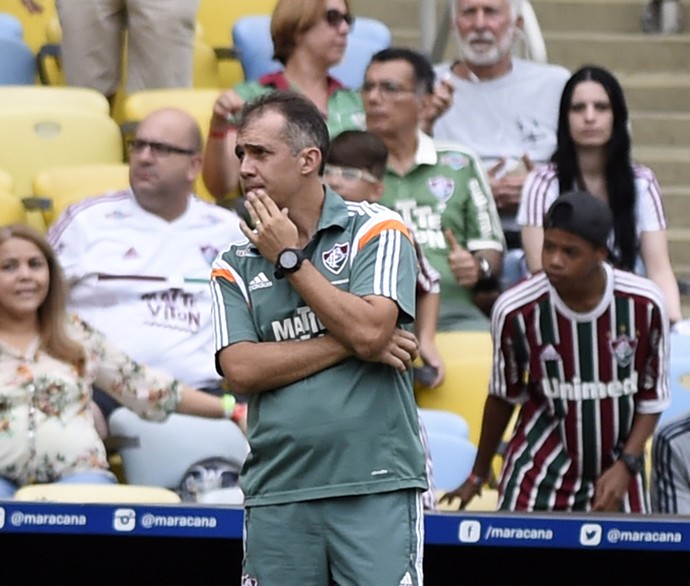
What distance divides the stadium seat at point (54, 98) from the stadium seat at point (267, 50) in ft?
3.00

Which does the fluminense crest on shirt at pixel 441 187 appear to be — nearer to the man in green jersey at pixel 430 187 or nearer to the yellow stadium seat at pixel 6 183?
the man in green jersey at pixel 430 187

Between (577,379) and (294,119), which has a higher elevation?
(294,119)

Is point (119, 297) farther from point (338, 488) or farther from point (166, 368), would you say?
point (338, 488)

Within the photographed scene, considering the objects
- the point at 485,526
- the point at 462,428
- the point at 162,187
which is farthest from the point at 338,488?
the point at 162,187

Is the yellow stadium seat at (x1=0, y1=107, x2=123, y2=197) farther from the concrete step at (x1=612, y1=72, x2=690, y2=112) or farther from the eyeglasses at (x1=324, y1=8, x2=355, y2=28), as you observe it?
the concrete step at (x1=612, y1=72, x2=690, y2=112)

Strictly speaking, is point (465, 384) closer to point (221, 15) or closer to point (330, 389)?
point (330, 389)

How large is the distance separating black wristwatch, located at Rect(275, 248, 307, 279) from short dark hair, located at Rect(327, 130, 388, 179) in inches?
79.0

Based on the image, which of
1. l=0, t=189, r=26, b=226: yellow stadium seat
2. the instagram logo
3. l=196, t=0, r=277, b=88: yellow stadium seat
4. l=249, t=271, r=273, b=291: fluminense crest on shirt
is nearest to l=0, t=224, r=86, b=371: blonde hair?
the instagram logo

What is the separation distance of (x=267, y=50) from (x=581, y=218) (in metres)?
3.29

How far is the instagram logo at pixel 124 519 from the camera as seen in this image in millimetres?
5031

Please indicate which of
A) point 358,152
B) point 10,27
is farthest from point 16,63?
point 358,152

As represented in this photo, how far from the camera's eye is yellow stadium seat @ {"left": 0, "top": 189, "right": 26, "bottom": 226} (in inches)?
263

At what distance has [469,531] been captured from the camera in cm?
505

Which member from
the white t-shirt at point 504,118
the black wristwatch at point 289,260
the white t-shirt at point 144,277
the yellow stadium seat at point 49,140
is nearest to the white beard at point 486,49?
the white t-shirt at point 504,118
